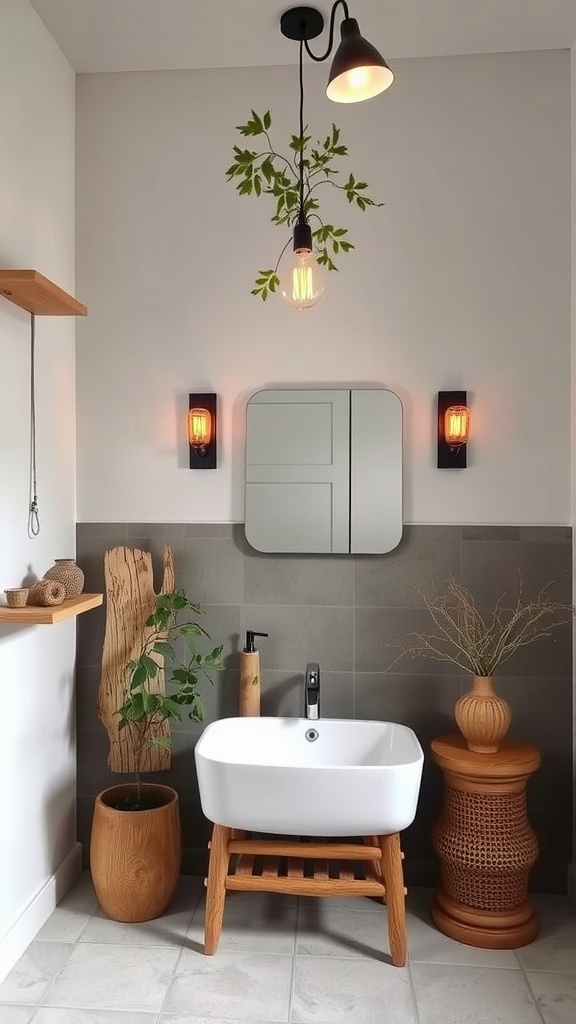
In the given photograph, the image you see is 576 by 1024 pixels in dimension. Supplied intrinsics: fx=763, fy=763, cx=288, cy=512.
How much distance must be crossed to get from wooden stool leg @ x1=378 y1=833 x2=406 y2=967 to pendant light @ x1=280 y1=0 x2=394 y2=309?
1.56 meters

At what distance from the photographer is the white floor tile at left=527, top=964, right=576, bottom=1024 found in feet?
6.44

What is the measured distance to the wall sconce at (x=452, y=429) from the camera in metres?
2.54

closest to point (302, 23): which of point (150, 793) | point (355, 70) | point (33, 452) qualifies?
point (355, 70)

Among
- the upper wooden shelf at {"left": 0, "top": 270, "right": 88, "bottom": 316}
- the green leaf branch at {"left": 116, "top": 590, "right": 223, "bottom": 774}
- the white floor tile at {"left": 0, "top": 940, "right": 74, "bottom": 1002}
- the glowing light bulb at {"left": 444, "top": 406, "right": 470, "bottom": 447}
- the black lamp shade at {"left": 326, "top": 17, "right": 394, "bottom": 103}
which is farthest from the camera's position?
the glowing light bulb at {"left": 444, "top": 406, "right": 470, "bottom": 447}

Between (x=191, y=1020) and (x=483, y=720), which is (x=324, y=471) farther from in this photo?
(x=191, y=1020)

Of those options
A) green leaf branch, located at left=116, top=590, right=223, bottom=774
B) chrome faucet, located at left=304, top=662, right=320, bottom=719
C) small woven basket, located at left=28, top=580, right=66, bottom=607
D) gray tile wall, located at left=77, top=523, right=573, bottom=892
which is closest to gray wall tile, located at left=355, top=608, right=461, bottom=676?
gray tile wall, located at left=77, top=523, right=573, bottom=892

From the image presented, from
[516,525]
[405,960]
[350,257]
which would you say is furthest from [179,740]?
[350,257]

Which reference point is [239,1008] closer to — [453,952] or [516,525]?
[453,952]

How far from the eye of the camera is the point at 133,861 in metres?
2.34

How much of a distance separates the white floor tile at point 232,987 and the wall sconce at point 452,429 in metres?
1.61

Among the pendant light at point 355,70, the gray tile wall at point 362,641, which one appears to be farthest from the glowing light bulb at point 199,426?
the pendant light at point 355,70

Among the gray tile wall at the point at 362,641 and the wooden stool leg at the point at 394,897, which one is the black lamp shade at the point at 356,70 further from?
the wooden stool leg at the point at 394,897

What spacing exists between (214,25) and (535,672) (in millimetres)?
2356

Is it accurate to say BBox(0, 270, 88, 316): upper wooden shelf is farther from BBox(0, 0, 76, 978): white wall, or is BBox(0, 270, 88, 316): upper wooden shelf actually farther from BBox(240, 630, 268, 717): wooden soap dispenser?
BBox(240, 630, 268, 717): wooden soap dispenser
